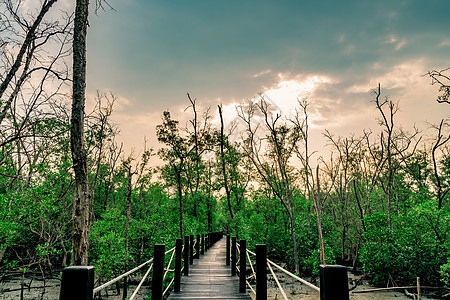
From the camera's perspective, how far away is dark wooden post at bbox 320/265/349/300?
6.95 feet

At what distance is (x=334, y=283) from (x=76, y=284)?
200 centimetres

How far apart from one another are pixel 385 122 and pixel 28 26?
24.4 m

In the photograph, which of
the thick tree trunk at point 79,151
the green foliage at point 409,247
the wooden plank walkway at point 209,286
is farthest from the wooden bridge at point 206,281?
the green foliage at point 409,247

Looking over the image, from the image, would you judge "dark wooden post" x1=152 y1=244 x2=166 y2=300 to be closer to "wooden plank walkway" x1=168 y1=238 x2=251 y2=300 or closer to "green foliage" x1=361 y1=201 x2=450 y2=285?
"wooden plank walkway" x1=168 y1=238 x2=251 y2=300

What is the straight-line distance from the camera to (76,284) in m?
1.97

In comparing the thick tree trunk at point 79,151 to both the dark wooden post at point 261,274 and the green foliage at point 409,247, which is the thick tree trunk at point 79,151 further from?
the green foliage at point 409,247

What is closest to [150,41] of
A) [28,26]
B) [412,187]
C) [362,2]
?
[28,26]

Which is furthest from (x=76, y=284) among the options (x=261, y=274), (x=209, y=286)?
(x=209, y=286)

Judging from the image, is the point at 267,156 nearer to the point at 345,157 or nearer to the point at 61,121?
the point at 345,157

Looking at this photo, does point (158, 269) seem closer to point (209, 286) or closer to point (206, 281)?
point (209, 286)

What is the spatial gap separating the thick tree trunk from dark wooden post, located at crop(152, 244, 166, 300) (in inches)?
103

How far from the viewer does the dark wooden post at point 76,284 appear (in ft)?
6.40

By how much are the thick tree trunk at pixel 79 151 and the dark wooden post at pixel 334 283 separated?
6.08 metres

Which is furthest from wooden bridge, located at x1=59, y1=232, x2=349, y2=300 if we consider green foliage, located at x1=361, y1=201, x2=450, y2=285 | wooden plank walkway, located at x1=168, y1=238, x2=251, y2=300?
green foliage, located at x1=361, y1=201, x2=450, y2=285
